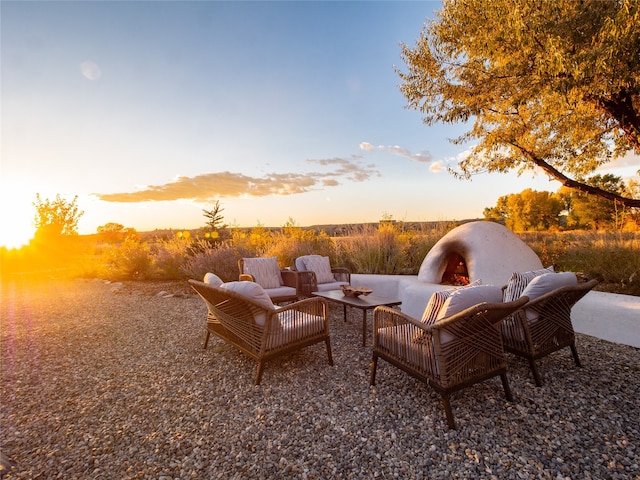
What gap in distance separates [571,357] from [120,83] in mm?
8214

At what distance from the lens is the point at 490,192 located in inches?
317

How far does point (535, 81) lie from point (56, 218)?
2007 cm

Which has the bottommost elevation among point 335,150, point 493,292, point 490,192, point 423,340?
point 423,340

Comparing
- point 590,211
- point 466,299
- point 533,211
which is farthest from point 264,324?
point 590,211

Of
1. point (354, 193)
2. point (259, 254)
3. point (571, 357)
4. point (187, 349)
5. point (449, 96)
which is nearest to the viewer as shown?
point (571, 357)

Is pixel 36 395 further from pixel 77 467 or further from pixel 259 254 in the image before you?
pixel 259 254

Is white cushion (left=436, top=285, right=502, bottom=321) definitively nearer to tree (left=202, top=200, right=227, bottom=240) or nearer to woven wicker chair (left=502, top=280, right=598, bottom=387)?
woven wicker chair (left=502, top=280, right=598, bottom=387)

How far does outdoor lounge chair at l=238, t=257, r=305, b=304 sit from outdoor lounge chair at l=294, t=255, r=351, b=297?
13 centimetres

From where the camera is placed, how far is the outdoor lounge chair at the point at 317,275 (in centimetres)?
513

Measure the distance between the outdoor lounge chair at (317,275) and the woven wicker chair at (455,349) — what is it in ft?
9.14

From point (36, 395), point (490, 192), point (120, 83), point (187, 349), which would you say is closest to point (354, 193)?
point (490, 192)

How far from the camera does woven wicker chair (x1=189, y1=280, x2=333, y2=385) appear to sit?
2.72 meters

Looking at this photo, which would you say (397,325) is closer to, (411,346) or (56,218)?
(411,346)

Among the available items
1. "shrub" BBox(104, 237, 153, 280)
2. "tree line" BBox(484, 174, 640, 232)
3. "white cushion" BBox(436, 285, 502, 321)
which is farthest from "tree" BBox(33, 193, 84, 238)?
"tree line" BBox(484, 174, 640, 232)
